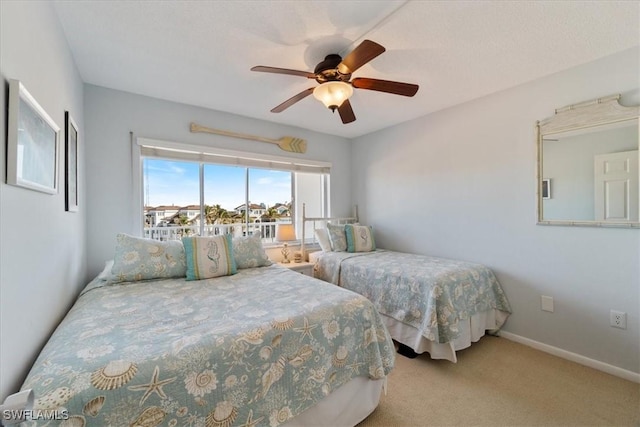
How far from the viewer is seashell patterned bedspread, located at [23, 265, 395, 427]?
878 millimetres

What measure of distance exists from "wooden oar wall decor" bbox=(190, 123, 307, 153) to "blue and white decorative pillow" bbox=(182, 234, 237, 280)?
4.58 ft

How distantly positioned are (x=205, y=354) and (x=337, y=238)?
253 centimetres

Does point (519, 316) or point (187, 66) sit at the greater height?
point (187, 66)

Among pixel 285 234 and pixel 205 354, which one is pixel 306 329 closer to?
pixel 205 354

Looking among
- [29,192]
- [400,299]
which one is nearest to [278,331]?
[29,192]

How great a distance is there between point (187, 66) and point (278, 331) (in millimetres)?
2142

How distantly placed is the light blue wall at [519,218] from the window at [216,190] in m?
1.46

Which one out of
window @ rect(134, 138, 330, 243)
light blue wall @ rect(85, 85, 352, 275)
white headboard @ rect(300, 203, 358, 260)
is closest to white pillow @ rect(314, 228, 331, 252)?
white headboard @ rect(300, 203, 358, 260)

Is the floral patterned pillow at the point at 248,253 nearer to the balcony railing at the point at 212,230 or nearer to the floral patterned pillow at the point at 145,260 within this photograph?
the floral patterned pillow at the point at 145,260

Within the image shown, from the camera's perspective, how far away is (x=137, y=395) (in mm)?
891

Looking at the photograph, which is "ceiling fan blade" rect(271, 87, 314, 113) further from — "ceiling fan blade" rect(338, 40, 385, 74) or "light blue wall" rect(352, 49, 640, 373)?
"light blue wall" rect(352, 49, 640, 373)

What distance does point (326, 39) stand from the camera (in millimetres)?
1777

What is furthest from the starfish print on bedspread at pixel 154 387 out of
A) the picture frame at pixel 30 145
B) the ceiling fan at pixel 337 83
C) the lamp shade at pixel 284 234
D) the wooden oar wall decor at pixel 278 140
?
the wooden oar wall decor at pixel 278 140

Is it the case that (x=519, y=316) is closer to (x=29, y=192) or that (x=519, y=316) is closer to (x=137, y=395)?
(x=137, y=395)
